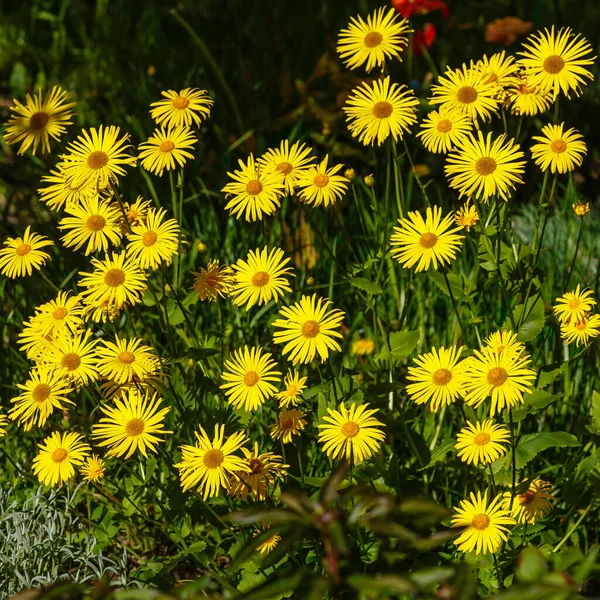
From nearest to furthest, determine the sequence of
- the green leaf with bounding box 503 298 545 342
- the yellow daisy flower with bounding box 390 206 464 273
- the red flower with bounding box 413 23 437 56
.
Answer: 1. the yellow daisy flower with bounding box 390 206 464 273
2. the green leaf with bounding box 503 298 545 342
3. the red flower with bounding box 413 23 437 56

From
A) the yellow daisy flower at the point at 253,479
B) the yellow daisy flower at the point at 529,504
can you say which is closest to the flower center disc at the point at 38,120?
the yellow daisy flower at the point at 253,479

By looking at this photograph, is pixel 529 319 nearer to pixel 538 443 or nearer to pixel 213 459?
pixel 538 443

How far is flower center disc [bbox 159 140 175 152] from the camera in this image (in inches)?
78.7

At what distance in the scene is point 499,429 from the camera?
1.87 meters

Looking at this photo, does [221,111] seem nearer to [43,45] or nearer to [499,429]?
[43,45]

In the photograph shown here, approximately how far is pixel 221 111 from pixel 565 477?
252 centimetres

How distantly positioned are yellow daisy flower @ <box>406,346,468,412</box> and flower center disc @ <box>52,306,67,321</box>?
778 mm

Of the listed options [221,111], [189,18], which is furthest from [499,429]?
[189,18]

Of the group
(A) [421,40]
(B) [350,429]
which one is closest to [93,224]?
(B) [350,429]

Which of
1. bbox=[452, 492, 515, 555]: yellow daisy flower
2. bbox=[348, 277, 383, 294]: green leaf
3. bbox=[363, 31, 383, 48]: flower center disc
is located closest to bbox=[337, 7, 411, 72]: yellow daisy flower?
bbox=[363, 31, 383, 48]: flower center disc

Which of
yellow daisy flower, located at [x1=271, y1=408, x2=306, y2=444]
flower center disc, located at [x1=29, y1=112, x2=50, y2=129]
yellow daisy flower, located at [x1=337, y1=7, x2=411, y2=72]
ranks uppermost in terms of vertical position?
yellow daisy flower, located at [x1=337, y1=7, x2=411, y2=72]

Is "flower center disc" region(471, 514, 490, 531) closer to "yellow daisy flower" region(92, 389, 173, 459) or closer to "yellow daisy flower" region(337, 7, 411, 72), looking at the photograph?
"yellow daisy flower" region(92, 389, 173, 459)

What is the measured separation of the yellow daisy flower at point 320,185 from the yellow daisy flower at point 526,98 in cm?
44

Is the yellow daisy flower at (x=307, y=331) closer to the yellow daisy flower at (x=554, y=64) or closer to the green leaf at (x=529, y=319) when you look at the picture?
the green leaf at (x=529, y=319)
